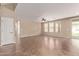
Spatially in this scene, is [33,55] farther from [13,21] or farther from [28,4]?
[28,4]

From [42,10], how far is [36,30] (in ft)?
1.08

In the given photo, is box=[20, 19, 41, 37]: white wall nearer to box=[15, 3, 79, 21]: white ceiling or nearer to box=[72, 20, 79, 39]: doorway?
box=[15, 3, 79, 21]: white ceiling

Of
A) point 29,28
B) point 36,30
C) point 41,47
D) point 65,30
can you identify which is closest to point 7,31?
point 29,28

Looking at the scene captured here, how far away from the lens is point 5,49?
1819mm

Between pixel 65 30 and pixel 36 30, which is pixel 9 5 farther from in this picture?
pixel 65 30

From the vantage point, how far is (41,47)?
1.82 metres

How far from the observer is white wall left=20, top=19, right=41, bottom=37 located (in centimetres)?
183

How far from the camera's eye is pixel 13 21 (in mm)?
1827

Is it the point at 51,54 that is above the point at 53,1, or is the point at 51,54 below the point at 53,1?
below

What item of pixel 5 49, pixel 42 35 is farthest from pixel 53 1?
pixel 5 49

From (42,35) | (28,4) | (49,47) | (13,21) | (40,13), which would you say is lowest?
(49,47)

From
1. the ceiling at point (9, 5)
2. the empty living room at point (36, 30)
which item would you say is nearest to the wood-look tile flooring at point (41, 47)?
the empty living room at point (36, 30)

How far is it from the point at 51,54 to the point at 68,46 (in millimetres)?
295

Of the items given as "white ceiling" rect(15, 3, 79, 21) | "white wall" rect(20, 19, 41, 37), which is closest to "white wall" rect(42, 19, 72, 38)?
"white ceiling" rect(15, 3, 79, 21)
